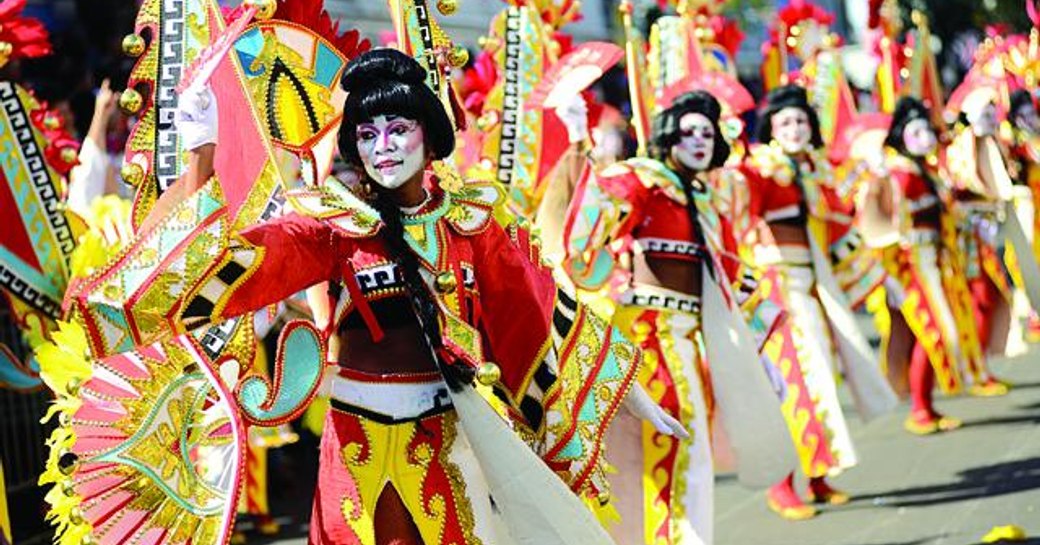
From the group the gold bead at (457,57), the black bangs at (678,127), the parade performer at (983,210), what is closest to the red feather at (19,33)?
the gold bead at (457,57)

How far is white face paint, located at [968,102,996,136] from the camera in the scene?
1059 cm

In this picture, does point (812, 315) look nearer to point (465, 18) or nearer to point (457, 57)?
point (457, 57)

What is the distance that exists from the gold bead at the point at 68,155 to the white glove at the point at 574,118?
1.67m

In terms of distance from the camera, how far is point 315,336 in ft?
12.4

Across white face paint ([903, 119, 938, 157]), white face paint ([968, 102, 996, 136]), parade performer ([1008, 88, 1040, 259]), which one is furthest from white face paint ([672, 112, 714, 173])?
parade performer ([1008, 88, 1040, 259])

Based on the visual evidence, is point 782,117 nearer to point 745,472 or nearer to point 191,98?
point 745,472

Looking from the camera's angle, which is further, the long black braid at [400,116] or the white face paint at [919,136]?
the white face paint at [919,136]

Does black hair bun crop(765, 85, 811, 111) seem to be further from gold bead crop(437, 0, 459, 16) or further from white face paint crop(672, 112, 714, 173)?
gold bead crop(437, 0, 459, 16)

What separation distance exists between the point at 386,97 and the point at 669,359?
2.37 meters

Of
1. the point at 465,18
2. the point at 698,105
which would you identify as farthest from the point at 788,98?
the point at 465,18

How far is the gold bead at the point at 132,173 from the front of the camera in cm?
446

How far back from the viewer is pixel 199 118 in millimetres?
4324

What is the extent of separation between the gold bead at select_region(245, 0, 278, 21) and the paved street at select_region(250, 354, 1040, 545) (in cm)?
357

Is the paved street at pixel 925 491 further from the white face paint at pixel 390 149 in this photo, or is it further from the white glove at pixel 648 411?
the white face paint at pixel 390 149
